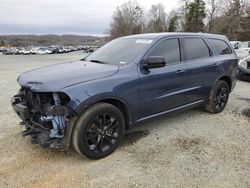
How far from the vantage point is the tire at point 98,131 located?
355cm

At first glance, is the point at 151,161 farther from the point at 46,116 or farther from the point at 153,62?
the point at 46,116

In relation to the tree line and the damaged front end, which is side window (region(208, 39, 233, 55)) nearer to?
the damaged front end

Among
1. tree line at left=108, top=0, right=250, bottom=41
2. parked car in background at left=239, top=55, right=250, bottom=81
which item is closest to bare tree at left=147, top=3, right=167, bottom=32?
tree line at left=108, top=0, right=250, bottom=41

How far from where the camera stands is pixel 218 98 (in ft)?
19.1

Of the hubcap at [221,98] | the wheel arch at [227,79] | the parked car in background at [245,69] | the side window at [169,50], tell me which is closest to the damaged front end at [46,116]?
the side window at [169,50]

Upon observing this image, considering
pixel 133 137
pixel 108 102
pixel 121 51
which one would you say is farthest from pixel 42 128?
pixel 121 51

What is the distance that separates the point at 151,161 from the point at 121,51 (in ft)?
6.24

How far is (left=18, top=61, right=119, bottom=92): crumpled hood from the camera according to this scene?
346cm

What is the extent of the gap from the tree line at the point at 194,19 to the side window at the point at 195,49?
47192 millimetres

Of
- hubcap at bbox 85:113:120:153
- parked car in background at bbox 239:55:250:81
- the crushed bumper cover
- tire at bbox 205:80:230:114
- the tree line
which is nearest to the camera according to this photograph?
the crushed bumper cover

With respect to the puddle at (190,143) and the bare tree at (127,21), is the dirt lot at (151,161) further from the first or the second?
the bare tree at (127,21)

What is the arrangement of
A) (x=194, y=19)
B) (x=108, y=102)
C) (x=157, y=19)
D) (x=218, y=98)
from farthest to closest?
(x=157, y=19), (x=194, y=19), (x=218, y=98), (x=108, y=102)

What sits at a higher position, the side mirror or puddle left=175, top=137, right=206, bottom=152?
the side mirror

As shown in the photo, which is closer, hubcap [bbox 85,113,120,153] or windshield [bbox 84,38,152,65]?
hubcap [bbox 85,113,120,153]
